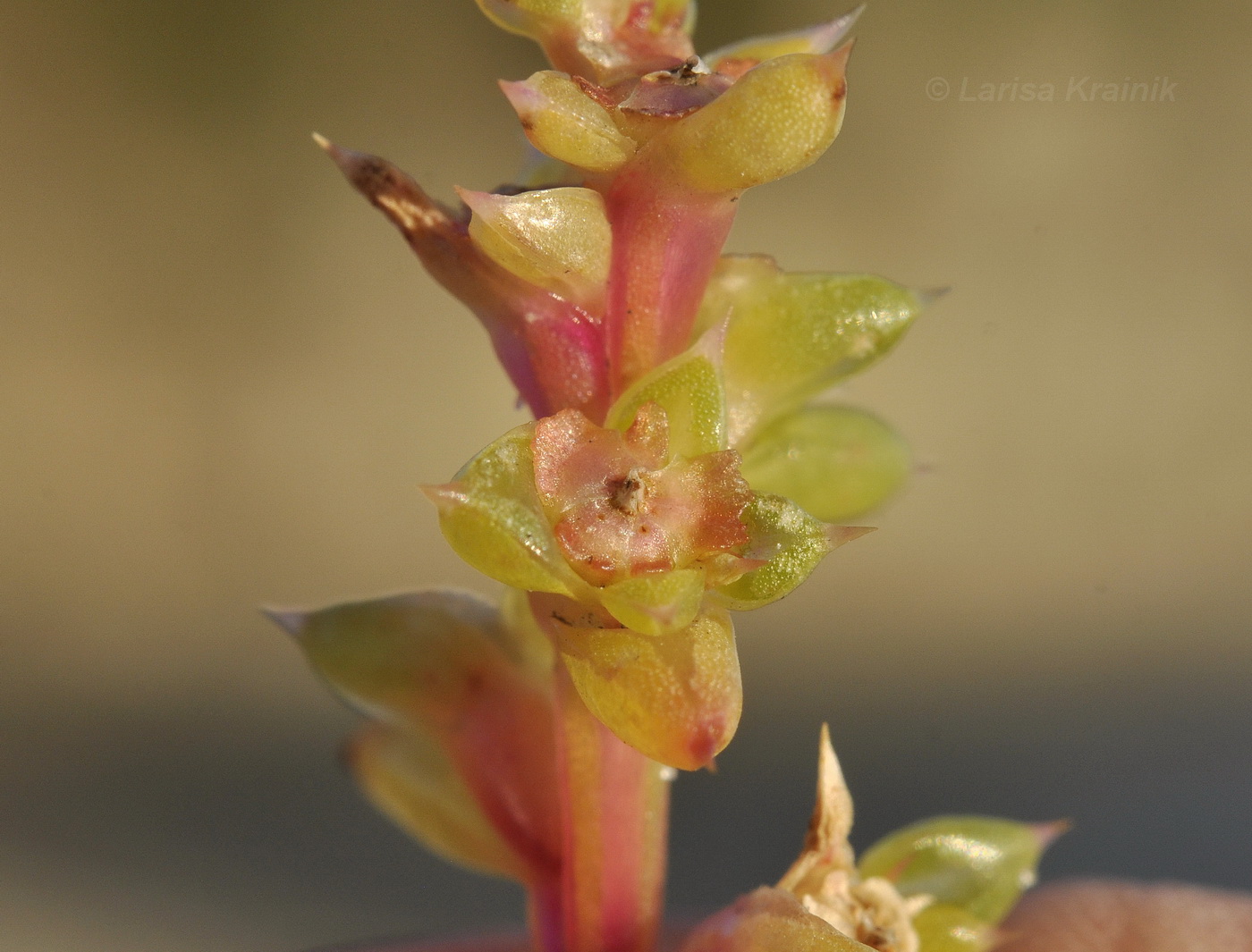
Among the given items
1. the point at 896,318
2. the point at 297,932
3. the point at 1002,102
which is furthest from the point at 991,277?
the point at 896,318

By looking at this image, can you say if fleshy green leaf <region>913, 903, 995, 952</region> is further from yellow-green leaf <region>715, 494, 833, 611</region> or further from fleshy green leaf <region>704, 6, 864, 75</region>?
fleshy green leaf <region>704, 6, 864, 75</region>

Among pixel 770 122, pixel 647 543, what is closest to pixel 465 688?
pixel 647 543

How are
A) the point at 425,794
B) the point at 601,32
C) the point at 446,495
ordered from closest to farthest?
the point at 446,495 → the point at 601,32 → the point at 425,794

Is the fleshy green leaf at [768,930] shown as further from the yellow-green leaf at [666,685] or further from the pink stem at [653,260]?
the pink stem at [653,260]

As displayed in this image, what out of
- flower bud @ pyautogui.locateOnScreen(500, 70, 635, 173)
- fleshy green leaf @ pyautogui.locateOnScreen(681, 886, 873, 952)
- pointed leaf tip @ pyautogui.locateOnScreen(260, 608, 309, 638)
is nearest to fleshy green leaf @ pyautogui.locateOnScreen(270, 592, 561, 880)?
pointed leaf tip @ pyautogui.locateOnScreen(260, 608, 309, 638)

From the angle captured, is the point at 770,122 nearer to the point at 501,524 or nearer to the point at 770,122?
the point at 770,122

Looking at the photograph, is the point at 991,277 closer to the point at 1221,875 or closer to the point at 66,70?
the point at 1221,875

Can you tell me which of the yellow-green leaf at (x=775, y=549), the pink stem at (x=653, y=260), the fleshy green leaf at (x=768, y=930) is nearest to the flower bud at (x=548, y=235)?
the pink stem at (x=653, y=260)
